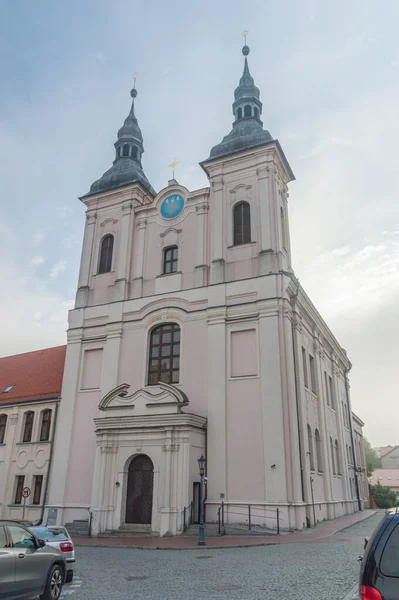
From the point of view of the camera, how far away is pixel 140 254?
28531mm

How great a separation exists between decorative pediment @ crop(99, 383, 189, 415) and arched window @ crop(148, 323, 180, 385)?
1.11 meters

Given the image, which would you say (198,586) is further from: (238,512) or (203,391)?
(203,391)

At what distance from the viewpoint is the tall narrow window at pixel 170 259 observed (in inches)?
1081

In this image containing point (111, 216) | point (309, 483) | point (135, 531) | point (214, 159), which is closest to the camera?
point (135, 531)

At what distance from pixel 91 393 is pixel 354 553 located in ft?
52.5

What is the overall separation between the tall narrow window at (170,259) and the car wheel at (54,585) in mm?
19635

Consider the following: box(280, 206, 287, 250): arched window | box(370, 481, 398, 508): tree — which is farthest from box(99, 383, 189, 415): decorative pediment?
box(370, 481, 398, 508): tree

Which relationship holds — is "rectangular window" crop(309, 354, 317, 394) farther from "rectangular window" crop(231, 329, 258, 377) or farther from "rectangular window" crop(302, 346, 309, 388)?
"rectangular window" crop(231, 329, 258, 377)

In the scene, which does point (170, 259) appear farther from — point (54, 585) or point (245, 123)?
point (54, 585)

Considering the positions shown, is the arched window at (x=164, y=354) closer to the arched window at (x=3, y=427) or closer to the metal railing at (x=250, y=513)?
the metal railing at (x=250, y=513)

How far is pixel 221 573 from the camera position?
1083 cm

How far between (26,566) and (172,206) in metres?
23.4

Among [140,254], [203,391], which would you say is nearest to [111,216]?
[140,254]

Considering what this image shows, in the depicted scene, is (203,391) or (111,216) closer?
(203,391)
